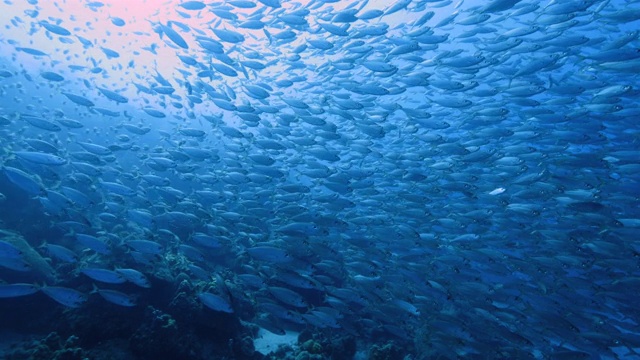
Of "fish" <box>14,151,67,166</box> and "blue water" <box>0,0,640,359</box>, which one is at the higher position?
"fish" <box>14,151,67,166</box>

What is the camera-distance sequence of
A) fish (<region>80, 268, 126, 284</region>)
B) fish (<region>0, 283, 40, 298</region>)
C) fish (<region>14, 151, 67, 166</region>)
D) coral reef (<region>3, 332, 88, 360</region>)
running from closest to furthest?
fish (<region>0, 283, 40, 298</region>), coral reef (<region>3, 332, 88, 360</region>), fish (<region>80, 268, 126, 284</region>), fish (<region>14, 151, 67, 166</region>)

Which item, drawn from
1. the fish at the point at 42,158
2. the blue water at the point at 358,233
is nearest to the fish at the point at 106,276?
the blue water at the point at 358,233

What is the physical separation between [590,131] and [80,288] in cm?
1300

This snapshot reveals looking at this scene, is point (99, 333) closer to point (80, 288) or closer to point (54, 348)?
point (54, 348)

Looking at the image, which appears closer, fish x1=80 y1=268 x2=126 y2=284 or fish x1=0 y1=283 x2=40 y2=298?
fish x1=0 y1=283 x2=40 y2=298

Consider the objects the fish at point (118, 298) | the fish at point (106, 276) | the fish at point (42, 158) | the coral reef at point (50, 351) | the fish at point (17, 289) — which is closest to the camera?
the fish at point (17, 289)

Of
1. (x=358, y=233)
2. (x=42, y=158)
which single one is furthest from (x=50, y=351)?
(x=358, y=233)

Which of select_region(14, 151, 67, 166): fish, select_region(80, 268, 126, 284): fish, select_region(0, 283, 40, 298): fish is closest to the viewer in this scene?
select_region(0, 283, 40, 298): fish

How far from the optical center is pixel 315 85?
13.6 meters

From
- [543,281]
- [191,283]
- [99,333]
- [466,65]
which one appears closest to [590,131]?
[466,65]

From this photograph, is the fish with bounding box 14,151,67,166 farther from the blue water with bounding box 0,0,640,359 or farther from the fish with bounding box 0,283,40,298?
the fish with bounding box 0,283,40,298

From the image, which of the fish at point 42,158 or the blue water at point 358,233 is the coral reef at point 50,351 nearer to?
the blue water at point 358,233

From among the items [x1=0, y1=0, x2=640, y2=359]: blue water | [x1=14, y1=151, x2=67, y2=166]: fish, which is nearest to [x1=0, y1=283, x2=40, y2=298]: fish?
[x1=0, y1=0, x2=640, y2=359]: blue water

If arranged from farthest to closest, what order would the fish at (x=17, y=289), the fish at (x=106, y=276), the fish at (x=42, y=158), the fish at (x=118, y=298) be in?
1. the fish at (x=42, y=158)
2. the fish at (x=106, y=276)
3. the fish at (x=118, y=298)
4. the fish at (x=17, y=289)
